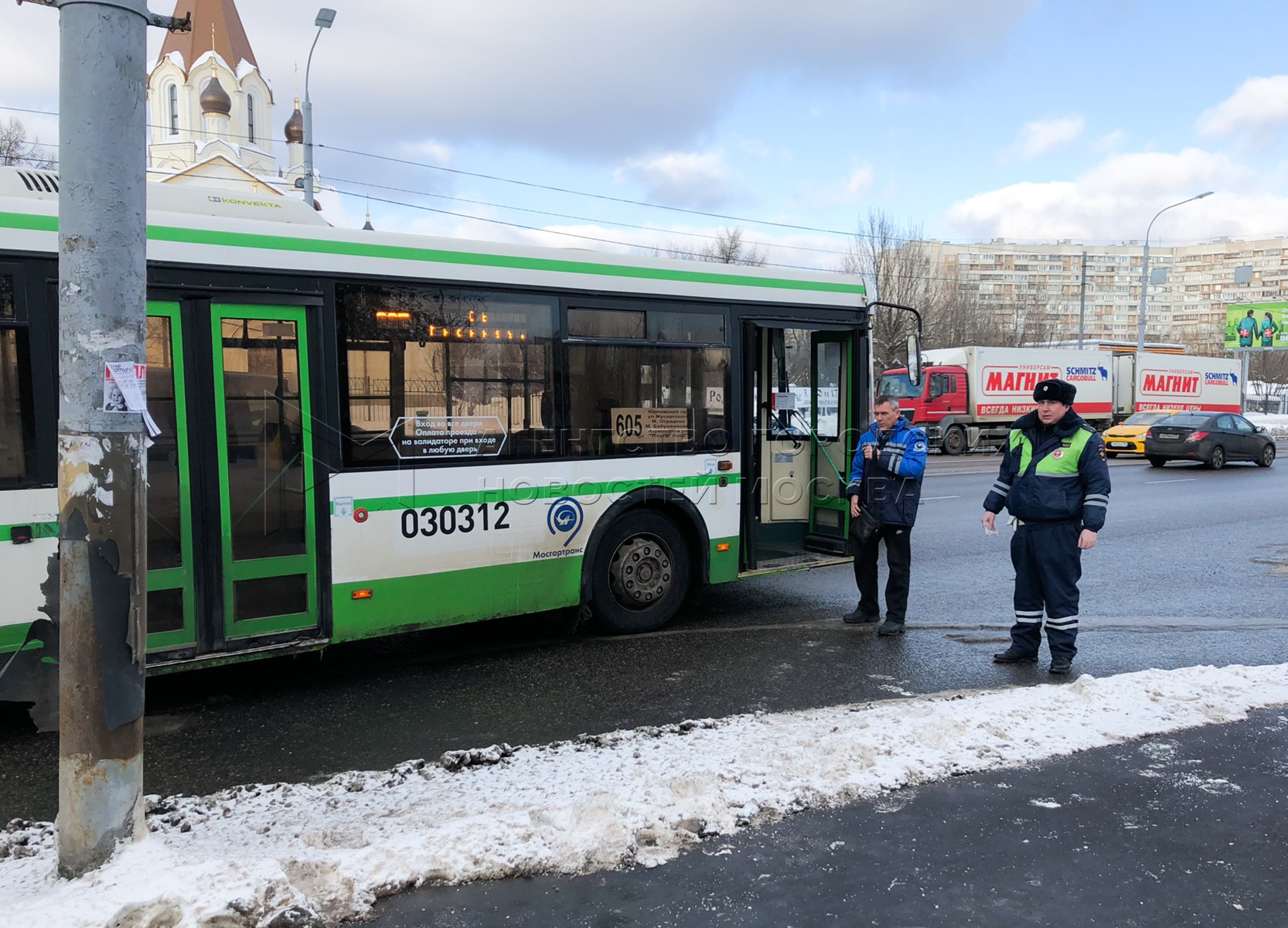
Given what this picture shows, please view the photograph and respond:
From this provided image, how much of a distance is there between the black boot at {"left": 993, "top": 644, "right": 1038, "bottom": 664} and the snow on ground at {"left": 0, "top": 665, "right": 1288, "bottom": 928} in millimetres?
970

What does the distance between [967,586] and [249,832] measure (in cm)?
705

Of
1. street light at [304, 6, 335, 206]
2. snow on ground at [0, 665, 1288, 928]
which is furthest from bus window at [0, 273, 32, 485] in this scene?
street light at [304, 6, 335, 206]

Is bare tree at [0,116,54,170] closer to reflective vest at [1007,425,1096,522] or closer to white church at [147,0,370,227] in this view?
white church at [147,0,370,227]

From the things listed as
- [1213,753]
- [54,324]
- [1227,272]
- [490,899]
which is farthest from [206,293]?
[1227,272]

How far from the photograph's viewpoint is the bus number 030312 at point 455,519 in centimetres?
604

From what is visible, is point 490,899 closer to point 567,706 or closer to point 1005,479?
point 567,706

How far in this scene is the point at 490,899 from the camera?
3385 mm

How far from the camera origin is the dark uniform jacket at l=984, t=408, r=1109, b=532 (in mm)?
6027

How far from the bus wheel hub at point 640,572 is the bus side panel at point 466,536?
Answer: 0.38 meters

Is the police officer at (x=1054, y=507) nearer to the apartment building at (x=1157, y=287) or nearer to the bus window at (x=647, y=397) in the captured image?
the bus window at (x=647, y=397)

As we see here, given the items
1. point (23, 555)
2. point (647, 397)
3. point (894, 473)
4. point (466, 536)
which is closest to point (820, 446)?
point (894, 473)

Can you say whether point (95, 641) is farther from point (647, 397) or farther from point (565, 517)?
point (647, 397)

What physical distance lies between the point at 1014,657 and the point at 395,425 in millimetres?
4359

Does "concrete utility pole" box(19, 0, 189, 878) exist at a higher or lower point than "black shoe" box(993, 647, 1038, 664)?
higher
